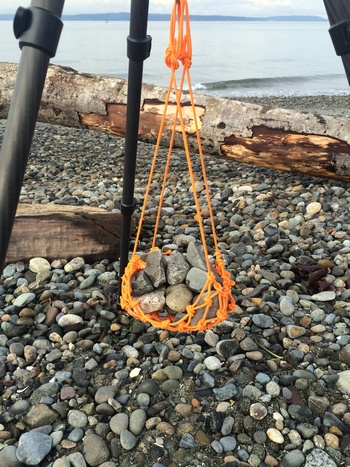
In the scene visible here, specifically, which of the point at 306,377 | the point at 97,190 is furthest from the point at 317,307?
the point at 97,190

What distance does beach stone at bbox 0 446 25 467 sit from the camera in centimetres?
172

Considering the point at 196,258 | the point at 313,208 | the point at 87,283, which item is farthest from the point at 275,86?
the point at 196,258

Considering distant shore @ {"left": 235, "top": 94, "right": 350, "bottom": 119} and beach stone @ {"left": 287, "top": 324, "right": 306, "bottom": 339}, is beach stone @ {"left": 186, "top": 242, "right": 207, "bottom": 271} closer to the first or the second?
beach stone @ {"left": 287, "top": 324, "right": 306, "bottom": 339}

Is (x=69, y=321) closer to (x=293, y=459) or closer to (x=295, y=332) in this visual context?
(x=295, y=332)

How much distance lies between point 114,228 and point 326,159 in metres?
2.19

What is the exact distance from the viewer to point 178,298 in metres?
2.07

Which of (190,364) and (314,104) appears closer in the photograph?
(190,364)

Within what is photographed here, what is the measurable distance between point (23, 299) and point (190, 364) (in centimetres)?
108

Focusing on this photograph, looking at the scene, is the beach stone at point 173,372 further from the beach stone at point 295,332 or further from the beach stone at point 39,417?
the beach stone at point 295,332

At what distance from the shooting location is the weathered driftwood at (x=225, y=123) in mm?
4258

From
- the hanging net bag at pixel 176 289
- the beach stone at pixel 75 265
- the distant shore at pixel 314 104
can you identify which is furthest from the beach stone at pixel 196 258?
the distant shore at pixel 314 104

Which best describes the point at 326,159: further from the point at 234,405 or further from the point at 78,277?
the point at 234,405

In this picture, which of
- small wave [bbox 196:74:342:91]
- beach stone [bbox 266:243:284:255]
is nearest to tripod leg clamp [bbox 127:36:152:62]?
beach stone [bbox 266:243:284:255]

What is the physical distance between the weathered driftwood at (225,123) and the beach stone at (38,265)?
2.17m
